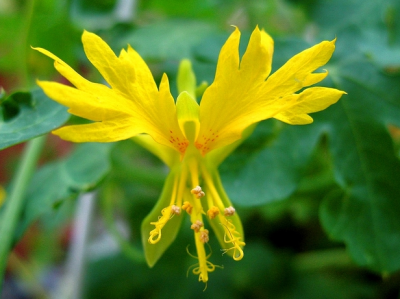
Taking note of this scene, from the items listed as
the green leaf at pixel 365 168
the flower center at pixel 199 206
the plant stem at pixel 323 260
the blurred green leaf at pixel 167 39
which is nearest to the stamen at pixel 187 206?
the flower center at pixel 199 206

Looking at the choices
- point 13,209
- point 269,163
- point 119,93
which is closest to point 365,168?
point 269,163

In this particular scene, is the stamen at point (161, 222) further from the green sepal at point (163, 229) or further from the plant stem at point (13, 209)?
the plant stem at point (13, 209)

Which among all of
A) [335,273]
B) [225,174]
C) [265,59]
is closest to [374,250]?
[225,174]

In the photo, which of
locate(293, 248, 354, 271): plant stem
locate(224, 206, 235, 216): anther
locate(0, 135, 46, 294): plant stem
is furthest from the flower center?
locate(293, 248, 354, 271): plant stem

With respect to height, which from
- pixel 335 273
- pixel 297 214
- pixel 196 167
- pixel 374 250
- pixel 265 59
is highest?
pixel 265 59

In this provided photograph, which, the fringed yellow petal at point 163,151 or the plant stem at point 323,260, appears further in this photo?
the plant stem at point 323,260

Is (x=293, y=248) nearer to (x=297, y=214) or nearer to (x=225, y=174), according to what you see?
(x=297, y=214)

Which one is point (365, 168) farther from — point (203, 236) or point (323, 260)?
point (323, 260)
